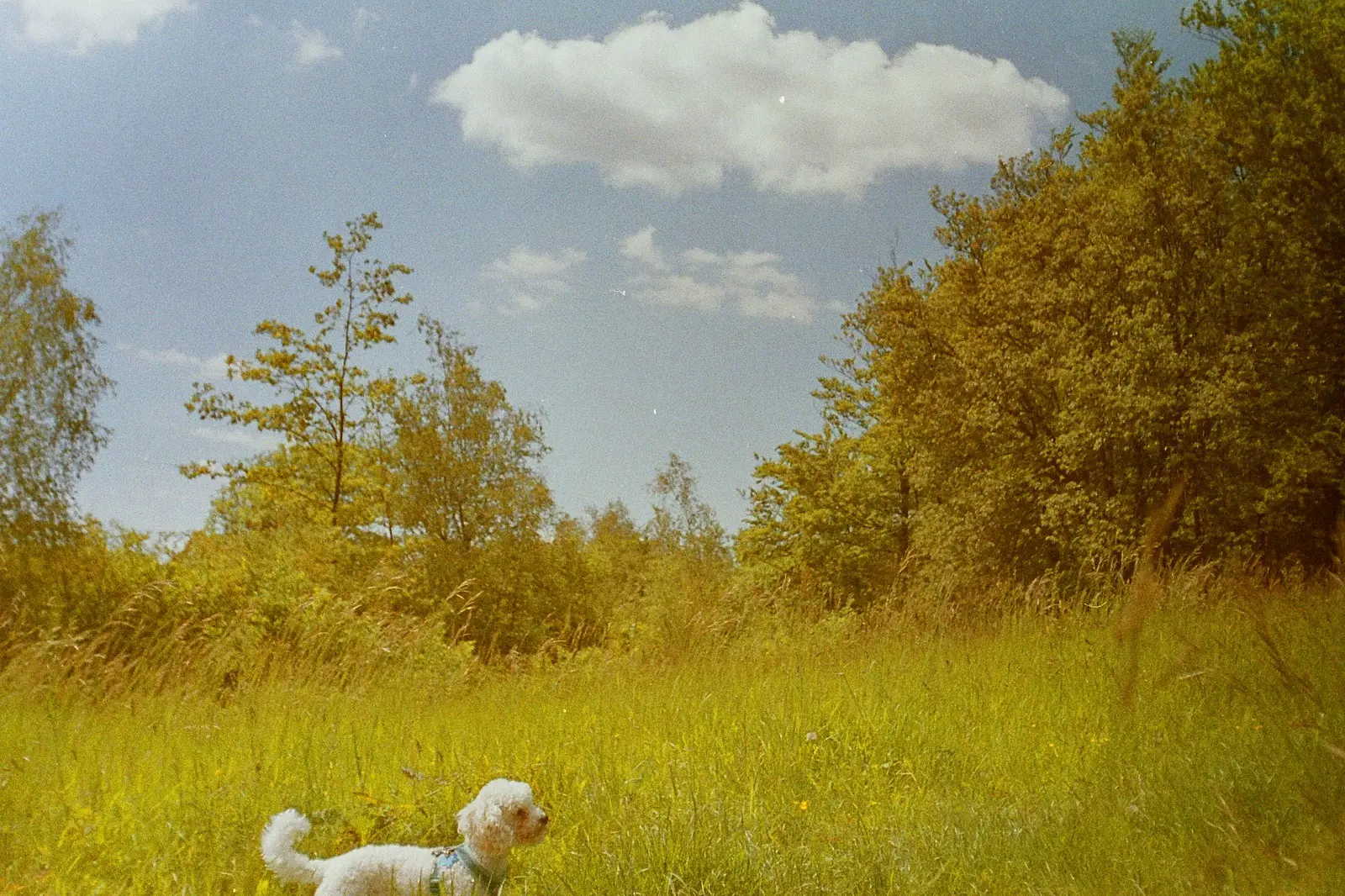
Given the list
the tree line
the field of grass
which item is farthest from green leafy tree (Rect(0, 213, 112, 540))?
the field of grass

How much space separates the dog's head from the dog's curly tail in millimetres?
502

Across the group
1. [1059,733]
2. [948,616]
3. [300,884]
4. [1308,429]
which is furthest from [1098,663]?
[1308,429]

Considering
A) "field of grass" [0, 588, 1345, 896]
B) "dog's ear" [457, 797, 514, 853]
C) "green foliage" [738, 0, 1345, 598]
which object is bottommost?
"field of grass" [0, 588, 1345, 896]

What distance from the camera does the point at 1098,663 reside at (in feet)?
18.8

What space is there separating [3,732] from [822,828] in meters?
4.52

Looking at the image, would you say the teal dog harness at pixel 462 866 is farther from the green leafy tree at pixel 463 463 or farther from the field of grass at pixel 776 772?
the green leafy tree at pixel 463 463

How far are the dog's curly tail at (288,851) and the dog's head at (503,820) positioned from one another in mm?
502

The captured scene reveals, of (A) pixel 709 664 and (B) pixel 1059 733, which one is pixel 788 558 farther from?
(B) pixel 1059 733

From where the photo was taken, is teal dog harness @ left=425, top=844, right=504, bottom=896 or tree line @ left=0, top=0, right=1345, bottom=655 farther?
tree line @ left=0, top=0, right=1345, bottom=655

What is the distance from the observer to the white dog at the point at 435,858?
2830 mm

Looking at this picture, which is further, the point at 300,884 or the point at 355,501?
the point at 355,501

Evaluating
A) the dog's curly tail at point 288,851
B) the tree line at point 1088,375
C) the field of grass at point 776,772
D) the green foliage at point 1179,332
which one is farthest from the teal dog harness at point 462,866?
the green foliage at point 1179,332

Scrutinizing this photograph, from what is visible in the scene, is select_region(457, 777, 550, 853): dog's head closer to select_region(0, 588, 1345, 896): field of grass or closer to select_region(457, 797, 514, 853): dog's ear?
select_region(457, 797, 514, 853): dog's ear

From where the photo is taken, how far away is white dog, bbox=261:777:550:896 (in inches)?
111
